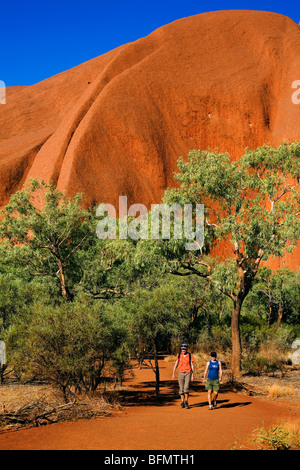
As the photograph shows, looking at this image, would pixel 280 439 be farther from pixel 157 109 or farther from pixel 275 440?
pixel 157 109

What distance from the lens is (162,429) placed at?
24.5 feet

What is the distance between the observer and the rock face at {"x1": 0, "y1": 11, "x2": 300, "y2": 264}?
137ft

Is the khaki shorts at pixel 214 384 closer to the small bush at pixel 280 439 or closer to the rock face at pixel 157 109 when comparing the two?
the small bush at pixel 280 439

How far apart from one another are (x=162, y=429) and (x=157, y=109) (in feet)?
141

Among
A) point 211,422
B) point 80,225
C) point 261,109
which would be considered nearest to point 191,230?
point 80,225

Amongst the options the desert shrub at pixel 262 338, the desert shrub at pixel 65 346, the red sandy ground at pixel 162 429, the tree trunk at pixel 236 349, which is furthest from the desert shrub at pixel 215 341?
the desert shrub at pixel 65 346

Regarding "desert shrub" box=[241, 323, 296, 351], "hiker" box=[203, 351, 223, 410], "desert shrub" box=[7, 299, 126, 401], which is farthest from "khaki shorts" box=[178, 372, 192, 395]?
"desert shrub" box=[241, 323, 296, 351]

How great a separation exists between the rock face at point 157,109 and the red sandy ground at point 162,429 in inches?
1109

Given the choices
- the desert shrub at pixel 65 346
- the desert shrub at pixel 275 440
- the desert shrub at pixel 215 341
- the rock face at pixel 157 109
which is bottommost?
the desert shrub at pixel 215 341

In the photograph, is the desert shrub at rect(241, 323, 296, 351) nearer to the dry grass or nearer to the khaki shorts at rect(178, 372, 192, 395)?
the dry grass

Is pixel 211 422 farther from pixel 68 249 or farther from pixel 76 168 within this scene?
pixel 76 168

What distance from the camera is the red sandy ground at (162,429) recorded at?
257 inches

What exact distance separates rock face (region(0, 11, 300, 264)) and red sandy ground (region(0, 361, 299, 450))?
28.2 m

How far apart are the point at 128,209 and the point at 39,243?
22910mm
